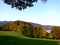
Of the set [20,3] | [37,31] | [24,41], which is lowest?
[37,31]

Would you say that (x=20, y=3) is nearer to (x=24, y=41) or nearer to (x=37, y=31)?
(x=24, y=41)

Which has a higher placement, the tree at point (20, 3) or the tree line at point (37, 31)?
the tree at point (20, 3)

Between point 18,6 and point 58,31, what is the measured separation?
63.4 ft

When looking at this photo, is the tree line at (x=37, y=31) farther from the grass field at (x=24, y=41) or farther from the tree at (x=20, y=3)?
the tree at (x=20, y=3)

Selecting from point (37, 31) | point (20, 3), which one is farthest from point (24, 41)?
point (37, 31)

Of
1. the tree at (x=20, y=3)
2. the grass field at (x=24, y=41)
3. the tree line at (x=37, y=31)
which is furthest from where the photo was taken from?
the tree line at (x=37, y=31)

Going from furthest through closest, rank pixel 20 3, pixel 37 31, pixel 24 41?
pixel 37 31, pixel 24 41, pixel 20 3

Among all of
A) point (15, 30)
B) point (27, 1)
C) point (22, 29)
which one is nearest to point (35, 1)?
point (27, 1)

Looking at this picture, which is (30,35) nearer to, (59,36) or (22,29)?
(22,29)

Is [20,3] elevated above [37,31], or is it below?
above

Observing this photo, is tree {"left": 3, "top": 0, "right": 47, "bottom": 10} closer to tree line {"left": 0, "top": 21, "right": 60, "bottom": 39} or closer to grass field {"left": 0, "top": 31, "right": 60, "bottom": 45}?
grass field {"left": 0, "top": 31, "right": 60, "bottom": 45}

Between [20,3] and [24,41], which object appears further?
[24,41]

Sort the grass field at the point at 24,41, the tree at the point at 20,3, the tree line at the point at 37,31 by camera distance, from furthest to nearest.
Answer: the tree line at the point at 37,31 → the grass field at the point at 24,41 → the tree at the point at 20,3

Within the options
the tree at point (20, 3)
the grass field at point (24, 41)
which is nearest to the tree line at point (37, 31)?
the grass field at point (24, 41)
